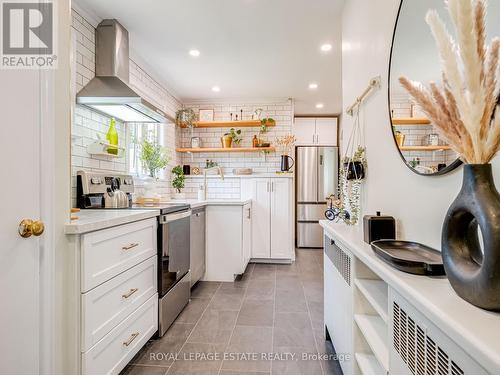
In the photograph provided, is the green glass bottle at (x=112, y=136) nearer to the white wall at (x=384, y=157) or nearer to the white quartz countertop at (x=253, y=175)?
the white quartz countertop at (x=253, y=175)

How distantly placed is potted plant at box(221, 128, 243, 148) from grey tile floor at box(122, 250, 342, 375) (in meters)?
2.14

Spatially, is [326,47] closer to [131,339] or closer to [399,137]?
[399,137]

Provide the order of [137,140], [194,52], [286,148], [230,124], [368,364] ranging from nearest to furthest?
[368,364] < [194,52] < [137,140] < [230,124] < [286,148]

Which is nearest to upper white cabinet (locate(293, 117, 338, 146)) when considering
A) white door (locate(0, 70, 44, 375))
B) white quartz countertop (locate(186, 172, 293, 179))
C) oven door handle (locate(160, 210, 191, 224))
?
white quartz countertop (locate(186, 172, 293, 179))

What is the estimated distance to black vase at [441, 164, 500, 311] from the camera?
0.48 m

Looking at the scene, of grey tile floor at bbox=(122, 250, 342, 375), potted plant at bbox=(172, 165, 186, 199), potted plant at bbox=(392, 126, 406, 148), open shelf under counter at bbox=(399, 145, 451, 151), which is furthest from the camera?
potted plant at bbox=(172, 165, 186, 199)

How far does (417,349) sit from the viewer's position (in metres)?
0.65

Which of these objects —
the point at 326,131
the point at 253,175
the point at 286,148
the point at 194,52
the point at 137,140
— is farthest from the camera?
the point at 326,131

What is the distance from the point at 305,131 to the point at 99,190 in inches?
158

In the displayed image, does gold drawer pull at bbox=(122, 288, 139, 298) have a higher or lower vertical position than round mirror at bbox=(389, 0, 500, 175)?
lower

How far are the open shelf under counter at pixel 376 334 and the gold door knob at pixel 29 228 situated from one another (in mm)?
1360

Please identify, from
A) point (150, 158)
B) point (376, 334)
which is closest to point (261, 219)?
point (150, 158)

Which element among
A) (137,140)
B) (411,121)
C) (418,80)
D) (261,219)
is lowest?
(261,219)

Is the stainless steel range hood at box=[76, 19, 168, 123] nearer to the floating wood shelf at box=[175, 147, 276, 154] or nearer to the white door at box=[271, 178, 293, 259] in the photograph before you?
the floating wood shelf at box=[175, 147, 276, 154]
